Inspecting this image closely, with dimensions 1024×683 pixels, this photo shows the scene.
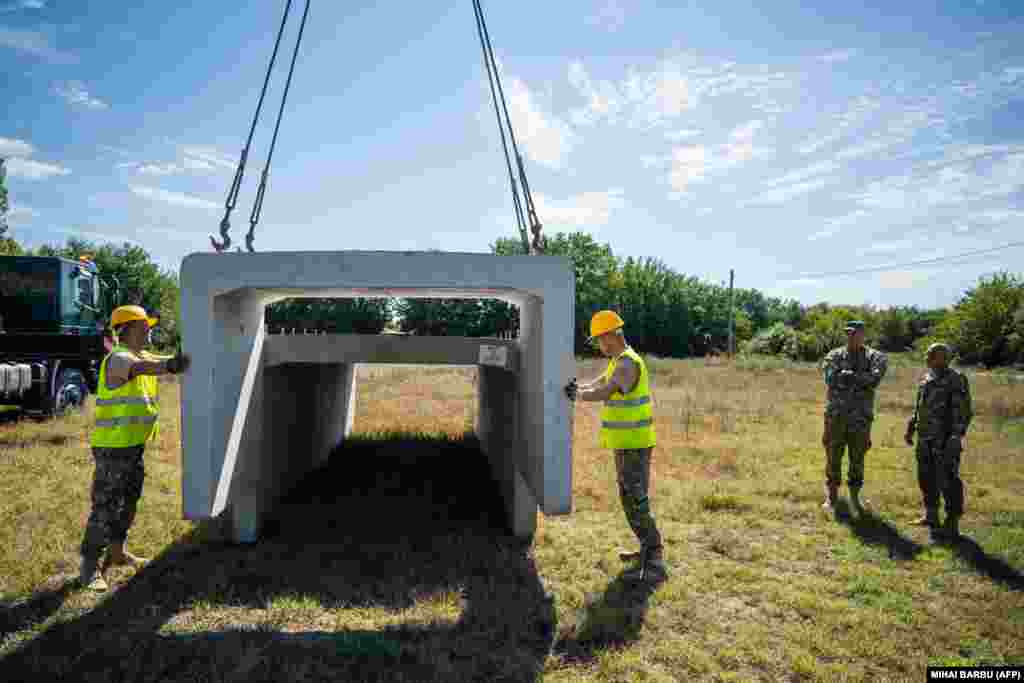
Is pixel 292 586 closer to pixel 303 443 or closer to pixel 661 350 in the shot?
pixel 303 443

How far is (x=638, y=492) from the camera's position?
4.63 meters

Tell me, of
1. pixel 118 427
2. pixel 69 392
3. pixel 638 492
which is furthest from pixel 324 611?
pixel 69 392

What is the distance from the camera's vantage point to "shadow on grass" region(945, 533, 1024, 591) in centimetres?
464

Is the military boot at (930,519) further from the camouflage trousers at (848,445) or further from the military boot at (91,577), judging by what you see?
the military boot at (91,577)

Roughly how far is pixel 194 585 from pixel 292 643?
124cm

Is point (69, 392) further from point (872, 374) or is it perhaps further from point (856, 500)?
point (872, 374)

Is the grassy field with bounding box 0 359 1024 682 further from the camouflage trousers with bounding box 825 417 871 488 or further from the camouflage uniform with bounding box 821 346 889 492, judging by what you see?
the camouflage uniform with bounding box 821 346 889 492

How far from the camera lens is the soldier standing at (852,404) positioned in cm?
631

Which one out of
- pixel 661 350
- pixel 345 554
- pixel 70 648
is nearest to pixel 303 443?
pixel 345 554

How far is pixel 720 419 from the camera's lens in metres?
12.3

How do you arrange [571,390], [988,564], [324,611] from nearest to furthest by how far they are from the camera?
1. [324,611]
2. [571,390]
3. [988,564]

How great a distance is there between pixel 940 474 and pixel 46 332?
45.1 ft

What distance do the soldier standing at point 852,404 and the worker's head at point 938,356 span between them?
0.41 meters

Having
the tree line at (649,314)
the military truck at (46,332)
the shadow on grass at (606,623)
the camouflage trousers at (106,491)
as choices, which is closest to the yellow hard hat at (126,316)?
Result: the camouflage trousers at (106,491)
